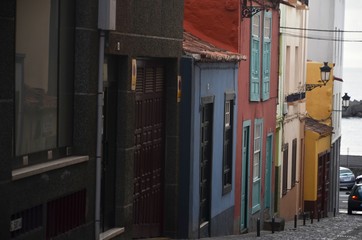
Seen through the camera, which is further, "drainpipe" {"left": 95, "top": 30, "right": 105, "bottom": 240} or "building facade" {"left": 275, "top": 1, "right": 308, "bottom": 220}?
"building facade" {"left": 275, "top": 1, "right": 308, "bottom": 220}

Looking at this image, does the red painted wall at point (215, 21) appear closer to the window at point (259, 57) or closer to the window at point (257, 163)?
the window at point (259, 57)

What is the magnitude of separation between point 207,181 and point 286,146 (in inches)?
457

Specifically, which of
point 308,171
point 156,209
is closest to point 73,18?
point 156,209

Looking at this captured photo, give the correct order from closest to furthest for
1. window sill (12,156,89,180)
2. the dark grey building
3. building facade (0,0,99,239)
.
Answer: building facade (0,0,99,239) < window sill (12,156,89,180) < the dark grey building

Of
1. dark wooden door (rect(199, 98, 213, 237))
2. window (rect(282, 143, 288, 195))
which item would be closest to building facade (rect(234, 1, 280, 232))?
window (rect(282, 143, 288, 195))

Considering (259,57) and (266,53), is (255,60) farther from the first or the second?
(266,53)

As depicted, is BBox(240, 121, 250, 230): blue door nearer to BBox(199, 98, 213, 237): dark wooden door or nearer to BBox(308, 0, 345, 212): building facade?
BBox(199, 98, 213, 237): dark wooden door

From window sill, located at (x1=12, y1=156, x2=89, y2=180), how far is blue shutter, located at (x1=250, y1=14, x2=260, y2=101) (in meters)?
11.4

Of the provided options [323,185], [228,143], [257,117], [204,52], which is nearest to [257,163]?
[257,117]

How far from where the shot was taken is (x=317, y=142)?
3419cm

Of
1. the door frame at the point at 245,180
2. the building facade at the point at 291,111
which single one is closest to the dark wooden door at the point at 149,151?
the door frame at the point at 245,180

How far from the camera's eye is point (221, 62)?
18250mm

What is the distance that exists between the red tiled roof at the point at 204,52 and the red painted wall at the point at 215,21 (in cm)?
54

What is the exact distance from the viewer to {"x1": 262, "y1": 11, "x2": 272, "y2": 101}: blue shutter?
2394cm
